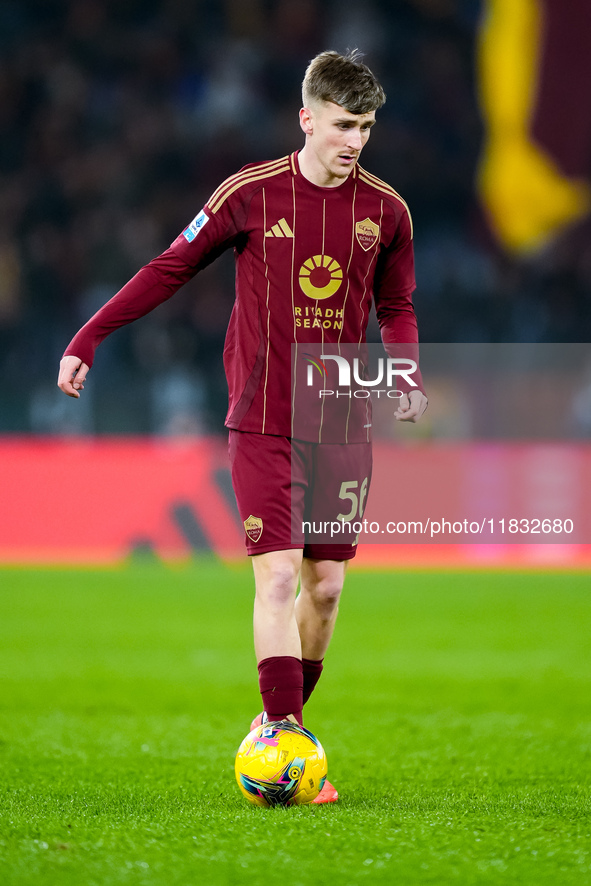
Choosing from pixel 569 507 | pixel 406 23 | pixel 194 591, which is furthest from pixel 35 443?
A: pixel 406 23

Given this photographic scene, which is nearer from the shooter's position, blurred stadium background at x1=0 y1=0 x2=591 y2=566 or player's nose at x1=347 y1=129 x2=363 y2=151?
player's nose at x1=347 y1=129 x2=363 y2=151

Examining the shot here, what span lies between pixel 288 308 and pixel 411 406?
47 centimetres

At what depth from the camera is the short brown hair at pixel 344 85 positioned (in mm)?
3049

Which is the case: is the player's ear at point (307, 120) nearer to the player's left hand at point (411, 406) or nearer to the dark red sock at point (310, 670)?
the player's left hand at point (411, 406)

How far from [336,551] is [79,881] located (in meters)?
1.29

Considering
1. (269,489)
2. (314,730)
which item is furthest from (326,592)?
(314,730)

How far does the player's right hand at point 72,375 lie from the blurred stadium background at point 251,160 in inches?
348

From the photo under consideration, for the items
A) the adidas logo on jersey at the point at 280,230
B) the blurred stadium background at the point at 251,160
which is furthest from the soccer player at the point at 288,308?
the blurred stadium background at the point at 251,160

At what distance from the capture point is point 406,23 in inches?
655

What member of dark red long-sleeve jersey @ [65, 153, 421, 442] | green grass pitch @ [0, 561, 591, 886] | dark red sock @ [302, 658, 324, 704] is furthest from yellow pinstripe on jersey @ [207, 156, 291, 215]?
green grass pitch @ [0, 561, 591, 886]

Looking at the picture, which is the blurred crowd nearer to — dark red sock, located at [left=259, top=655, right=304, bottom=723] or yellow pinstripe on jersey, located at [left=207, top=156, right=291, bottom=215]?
yellow pinstripe on jersey, located at [left=207, top=156, right=291, bottom=215]

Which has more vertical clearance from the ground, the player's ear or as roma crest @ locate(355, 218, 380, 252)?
the player's ear

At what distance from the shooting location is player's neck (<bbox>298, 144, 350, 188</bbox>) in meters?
3.17

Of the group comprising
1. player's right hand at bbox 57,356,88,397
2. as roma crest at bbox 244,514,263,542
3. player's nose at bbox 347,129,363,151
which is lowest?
as roma crest at bbox 244,514,263,542
